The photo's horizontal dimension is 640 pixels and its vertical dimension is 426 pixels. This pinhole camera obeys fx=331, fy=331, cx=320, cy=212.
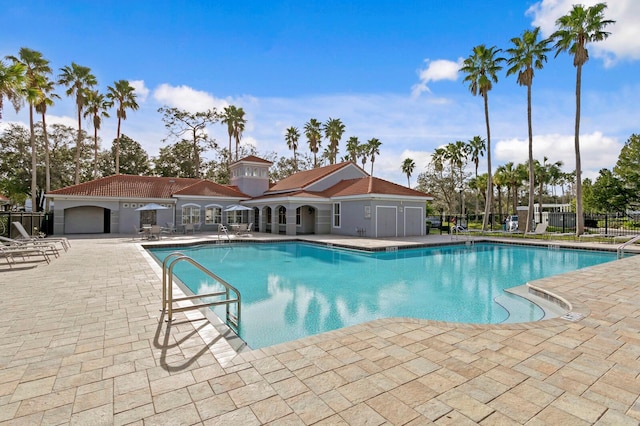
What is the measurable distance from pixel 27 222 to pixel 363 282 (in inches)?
763

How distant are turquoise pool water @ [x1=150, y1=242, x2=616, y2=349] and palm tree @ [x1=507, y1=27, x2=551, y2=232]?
1302 centimetres

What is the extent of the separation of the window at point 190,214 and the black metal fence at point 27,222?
25.5 feet

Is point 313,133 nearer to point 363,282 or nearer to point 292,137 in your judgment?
point 292,137

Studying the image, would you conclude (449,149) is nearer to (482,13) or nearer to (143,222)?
(482,13)

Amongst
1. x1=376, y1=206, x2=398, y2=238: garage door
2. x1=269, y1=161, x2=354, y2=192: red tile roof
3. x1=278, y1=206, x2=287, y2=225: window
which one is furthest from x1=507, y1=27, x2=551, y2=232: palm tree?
x1=278, y1=206, x2=287, y2=225: window

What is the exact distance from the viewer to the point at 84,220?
72.8 ft

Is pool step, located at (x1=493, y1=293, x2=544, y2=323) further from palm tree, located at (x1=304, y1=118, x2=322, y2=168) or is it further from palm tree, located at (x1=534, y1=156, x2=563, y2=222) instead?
palm tree, located at (x1=304, y1=118, x2=322, y2=168)

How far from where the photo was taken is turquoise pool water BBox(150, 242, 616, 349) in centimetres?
618

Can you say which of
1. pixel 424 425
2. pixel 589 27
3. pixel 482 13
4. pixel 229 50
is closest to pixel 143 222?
pixel 229 50

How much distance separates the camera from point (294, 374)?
3.19 meters

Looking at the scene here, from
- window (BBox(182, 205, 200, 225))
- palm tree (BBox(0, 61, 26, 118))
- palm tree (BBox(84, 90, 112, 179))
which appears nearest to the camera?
palm tree (BBox(0, 61, 26, 118))

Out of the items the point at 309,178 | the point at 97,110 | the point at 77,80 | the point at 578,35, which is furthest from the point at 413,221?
the point at 97,110

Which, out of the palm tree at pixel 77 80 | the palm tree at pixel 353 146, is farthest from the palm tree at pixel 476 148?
the palm tree at pixel 77 80

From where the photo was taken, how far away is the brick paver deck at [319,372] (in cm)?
258
